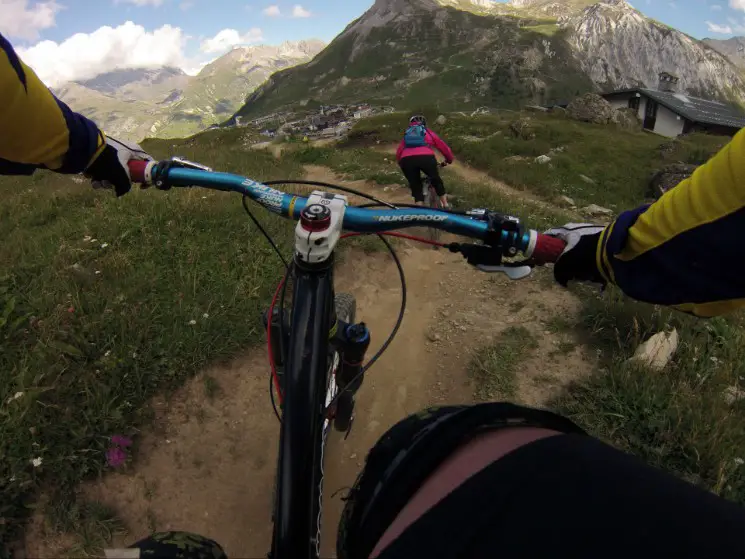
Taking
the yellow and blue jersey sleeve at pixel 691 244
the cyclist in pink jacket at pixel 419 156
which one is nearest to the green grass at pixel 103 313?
the cyclist in pink jacket at pixel 419 156

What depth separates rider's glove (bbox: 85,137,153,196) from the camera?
2.24m

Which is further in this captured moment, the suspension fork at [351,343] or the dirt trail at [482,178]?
the dirt trail at [482,178]

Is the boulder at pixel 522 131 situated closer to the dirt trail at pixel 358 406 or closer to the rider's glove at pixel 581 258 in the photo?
the dirt trail at pixel 358 406

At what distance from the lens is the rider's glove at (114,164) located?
2244 millimetres

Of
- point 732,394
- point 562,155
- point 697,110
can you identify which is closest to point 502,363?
point 732,394

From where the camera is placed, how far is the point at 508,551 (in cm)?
81

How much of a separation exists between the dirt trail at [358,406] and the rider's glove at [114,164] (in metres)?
2.44

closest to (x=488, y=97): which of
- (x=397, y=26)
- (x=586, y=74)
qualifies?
(x=586, y=74)

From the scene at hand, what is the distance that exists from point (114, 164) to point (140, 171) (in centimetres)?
13

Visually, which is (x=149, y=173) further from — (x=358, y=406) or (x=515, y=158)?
(x=515, y=158)

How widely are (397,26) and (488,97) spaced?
90.6 meters

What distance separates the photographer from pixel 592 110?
96.4ft

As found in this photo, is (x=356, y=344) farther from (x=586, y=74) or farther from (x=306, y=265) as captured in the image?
(x=586, y=74)

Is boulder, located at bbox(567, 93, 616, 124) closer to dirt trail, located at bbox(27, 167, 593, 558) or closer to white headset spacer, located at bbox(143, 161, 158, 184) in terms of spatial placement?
dirt trail, located at bbox(27, 167, 593, 558)
